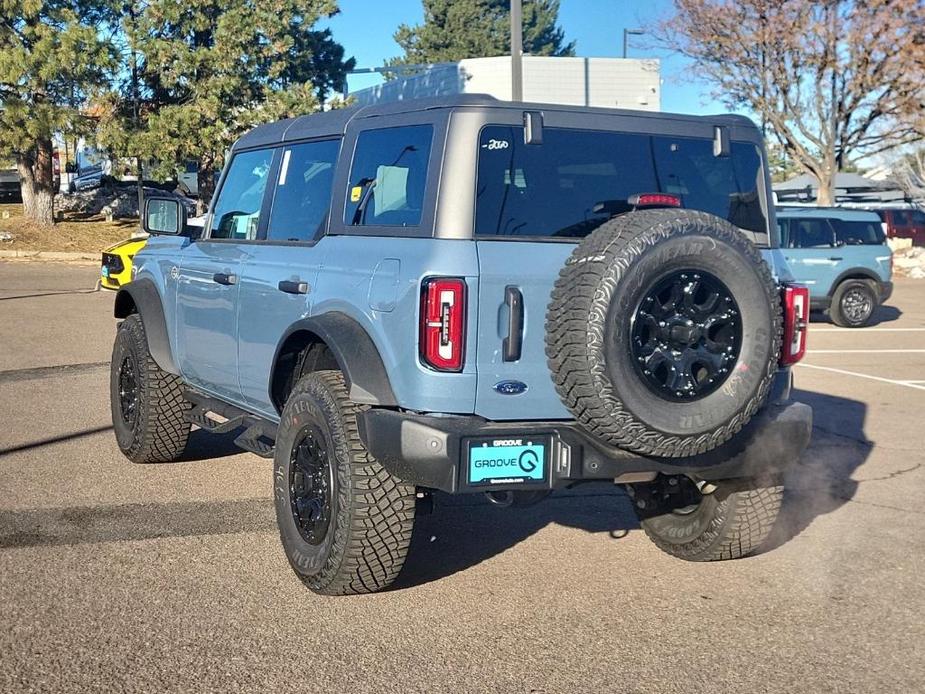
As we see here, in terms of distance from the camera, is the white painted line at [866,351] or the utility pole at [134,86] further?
the utility pole at [134,86]

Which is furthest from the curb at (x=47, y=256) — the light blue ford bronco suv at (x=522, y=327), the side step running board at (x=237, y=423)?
the light blue ford bronco suv at (x=522, y=327)

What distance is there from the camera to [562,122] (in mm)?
4617

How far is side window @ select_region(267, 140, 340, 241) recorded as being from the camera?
5281mm

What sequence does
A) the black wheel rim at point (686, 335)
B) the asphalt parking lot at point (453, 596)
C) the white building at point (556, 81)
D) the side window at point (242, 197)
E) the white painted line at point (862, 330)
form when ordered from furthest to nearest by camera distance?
1. the white building at point (556, 81)
2. the white painted line at point (862, 330)
3. the side window at point (242, 197)
4. the black wheel rim at point (686, 335)
5. the asphalt parking lot at point (453, 596)

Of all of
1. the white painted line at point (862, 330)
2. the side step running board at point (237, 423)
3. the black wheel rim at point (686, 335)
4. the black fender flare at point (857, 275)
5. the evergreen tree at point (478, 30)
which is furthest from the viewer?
the evergreen tree at point (478, 30)

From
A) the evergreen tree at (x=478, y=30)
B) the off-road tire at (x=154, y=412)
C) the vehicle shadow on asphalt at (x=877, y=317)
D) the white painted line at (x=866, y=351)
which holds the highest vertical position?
the evergreen tree at (x=478, y=30)

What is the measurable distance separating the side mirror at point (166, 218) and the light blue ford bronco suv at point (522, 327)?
56.2 inches

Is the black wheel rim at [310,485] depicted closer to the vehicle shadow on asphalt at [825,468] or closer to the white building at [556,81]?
the vehicle shadow on asphalt at [825,468]

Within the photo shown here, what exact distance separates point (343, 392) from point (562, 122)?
1396mm

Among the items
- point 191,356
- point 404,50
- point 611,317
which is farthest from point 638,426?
point 404,50

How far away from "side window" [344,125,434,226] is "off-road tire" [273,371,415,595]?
0.71 meters

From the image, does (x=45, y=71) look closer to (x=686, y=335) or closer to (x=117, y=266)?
(x=117, y=266)

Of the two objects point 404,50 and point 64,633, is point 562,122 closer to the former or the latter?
point 64,633

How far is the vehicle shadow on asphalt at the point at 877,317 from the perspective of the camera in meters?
18.2
